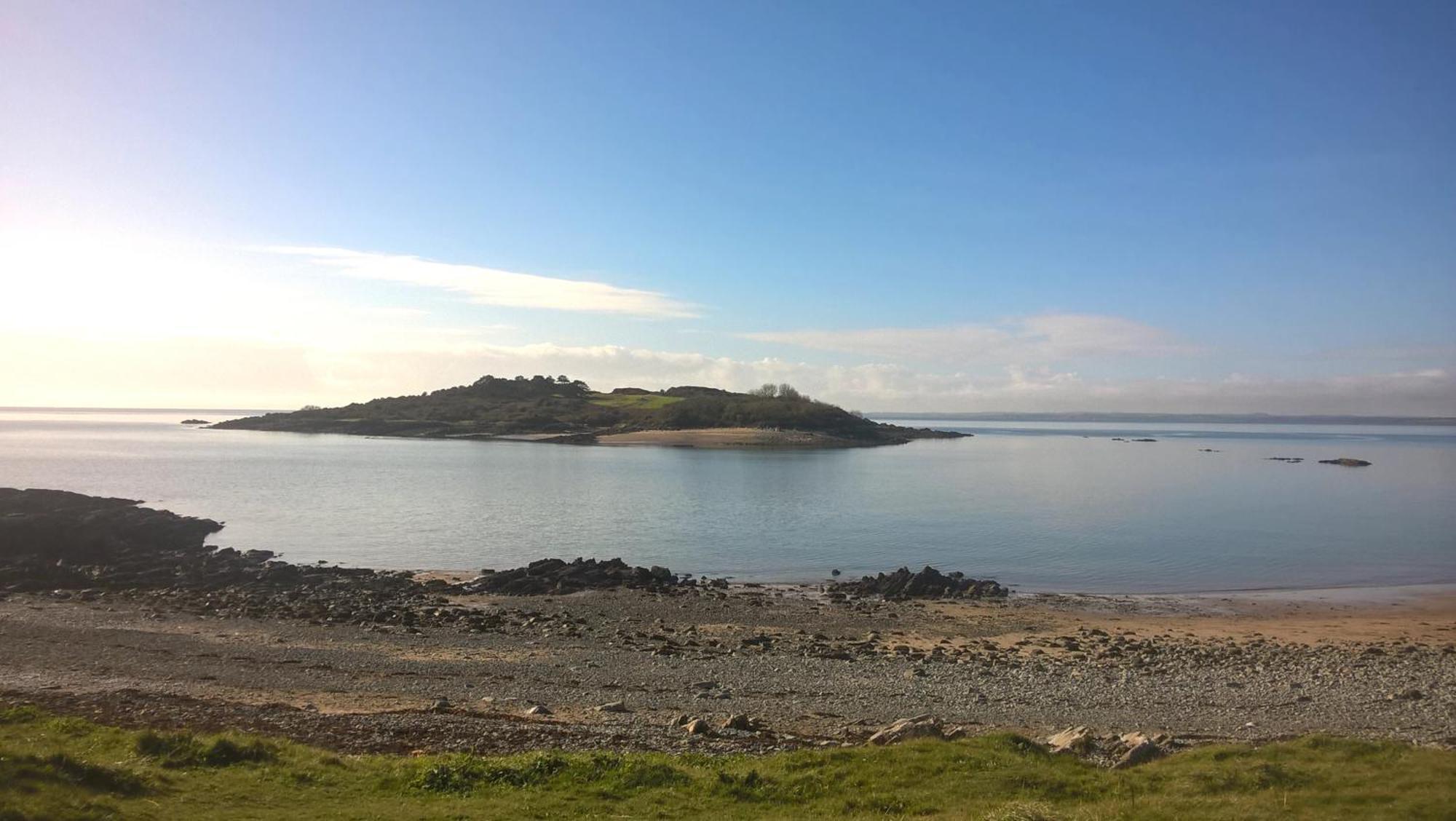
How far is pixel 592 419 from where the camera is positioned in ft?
510

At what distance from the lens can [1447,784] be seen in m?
8.05

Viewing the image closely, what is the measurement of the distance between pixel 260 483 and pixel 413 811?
6279 cm

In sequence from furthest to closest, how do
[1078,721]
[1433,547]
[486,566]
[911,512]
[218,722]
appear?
1. [911,512]
2. [1433,547]
3. [486,566]
4. [1078,721]
5. [218,722]

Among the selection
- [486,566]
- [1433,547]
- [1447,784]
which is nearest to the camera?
[1447,784]

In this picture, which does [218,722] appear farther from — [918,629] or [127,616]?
[918,629]

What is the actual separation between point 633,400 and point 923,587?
15158cm

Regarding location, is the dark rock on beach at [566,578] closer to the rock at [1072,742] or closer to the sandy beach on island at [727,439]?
the rock at [1072,742]

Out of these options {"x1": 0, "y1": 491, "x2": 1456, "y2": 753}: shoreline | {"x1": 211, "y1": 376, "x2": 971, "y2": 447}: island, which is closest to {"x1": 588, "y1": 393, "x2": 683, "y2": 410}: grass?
{"x1": 211, "y1": 376, "x2": 971, "y2": 447}: island

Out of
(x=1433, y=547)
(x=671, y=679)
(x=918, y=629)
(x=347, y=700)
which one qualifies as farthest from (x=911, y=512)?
(x=347, y=700)

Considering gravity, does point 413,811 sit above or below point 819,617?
above

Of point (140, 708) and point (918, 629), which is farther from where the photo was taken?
point (918, 629)

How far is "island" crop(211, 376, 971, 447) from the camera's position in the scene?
140625mm

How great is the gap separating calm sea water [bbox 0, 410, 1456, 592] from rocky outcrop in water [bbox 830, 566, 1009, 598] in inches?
88.0

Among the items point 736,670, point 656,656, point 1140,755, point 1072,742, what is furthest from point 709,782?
point 656,656
